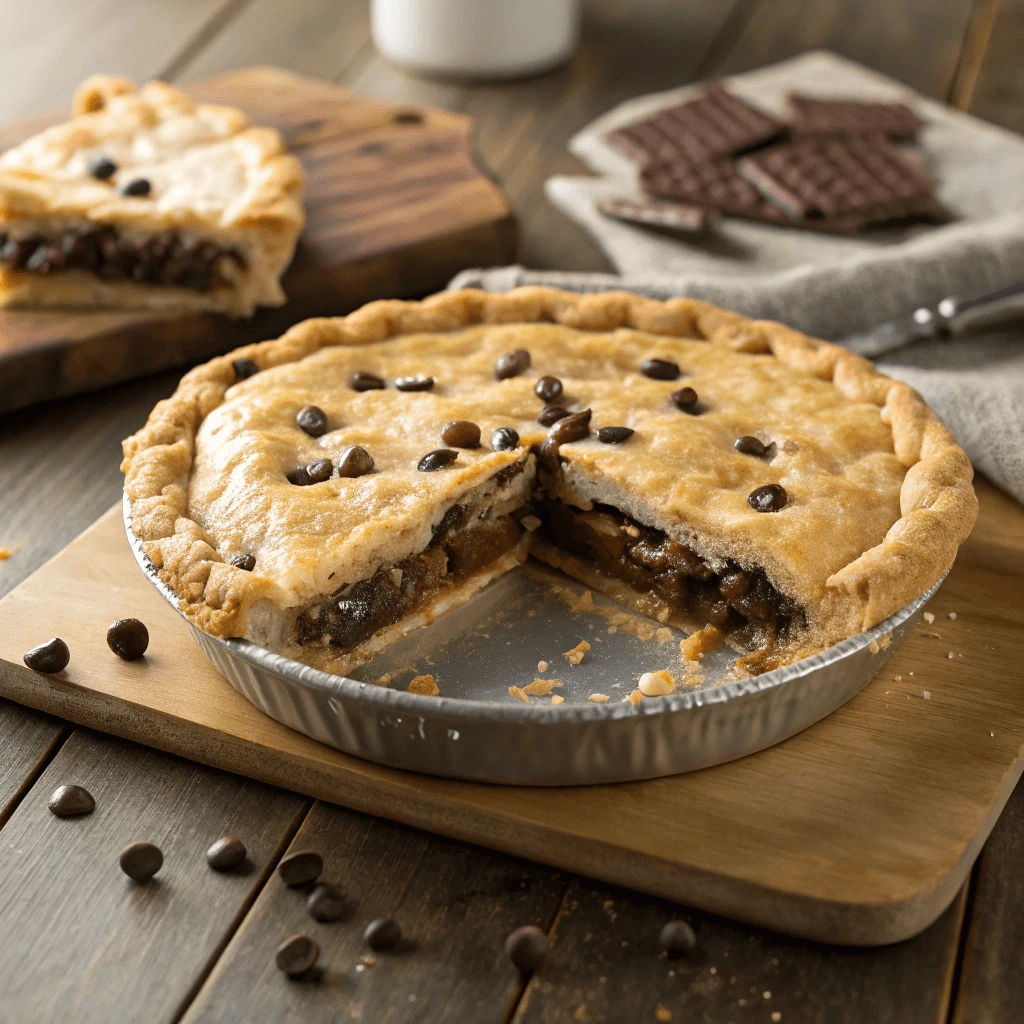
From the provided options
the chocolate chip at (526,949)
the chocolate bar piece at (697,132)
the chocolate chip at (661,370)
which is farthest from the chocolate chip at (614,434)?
the chocolate bar piece at (697,132)

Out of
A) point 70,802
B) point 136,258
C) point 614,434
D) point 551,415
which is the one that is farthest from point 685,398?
point 136,258

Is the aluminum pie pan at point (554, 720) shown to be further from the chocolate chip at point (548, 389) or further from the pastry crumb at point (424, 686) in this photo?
the chocolate chip at point (548, 389)

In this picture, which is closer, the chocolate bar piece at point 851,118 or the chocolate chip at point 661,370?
the chocolate chip at point 661,370

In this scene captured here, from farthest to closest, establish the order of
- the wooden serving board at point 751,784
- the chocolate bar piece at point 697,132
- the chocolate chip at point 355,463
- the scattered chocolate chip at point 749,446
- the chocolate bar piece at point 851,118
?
1. the chocolate bar piece at point 851,118
2. the chocolate bar piece at point 697,132
3. the scattered chocolate chip at point 749,446
4. the chocolate chip at point 355,463
5. the wooden serving board at point 751,784

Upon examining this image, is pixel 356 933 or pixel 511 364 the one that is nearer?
pixel 356 933

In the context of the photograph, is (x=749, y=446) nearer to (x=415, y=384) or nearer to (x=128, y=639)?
(x=415, y=384)

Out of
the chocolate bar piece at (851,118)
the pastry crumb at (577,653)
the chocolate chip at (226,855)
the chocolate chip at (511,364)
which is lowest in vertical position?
the pastry crumb at (577,653)
